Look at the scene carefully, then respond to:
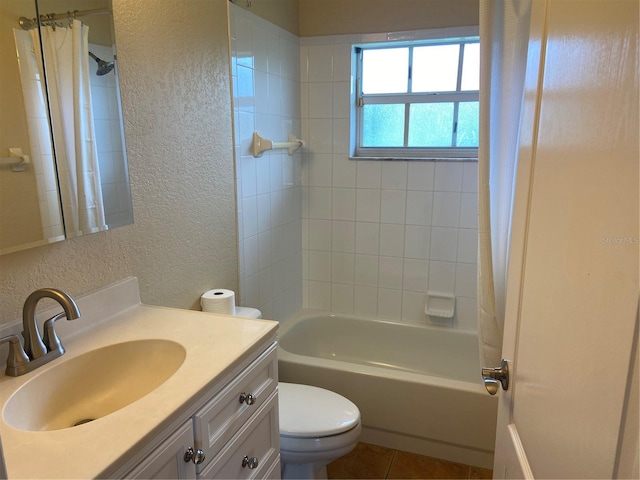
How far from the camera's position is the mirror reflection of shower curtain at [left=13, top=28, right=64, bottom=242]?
1073 millimetres

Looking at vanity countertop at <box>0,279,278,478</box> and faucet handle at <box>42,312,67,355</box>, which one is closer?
vanity countertop at <box>0,279,278,478</box>

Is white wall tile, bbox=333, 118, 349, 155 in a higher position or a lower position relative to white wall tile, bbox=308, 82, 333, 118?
lower

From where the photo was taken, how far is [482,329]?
1.52 meters

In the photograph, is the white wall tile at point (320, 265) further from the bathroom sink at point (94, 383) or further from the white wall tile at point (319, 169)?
the bathroom sink at point (94, 383)

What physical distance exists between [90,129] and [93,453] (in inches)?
34.4

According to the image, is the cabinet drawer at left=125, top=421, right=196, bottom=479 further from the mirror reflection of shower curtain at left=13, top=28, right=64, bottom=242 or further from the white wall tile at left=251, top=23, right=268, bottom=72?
the white wall tile at left=251, top=23, right=268, bottom=72

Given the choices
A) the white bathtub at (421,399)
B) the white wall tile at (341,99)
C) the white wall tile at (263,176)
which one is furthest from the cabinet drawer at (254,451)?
the white wall tile at (341,99)

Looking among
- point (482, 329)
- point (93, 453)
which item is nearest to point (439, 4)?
point (482, 329)

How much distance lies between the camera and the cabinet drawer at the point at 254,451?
1105 mm

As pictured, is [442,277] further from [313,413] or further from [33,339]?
[33,339]

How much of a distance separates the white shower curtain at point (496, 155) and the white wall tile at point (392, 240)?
3.78 ft

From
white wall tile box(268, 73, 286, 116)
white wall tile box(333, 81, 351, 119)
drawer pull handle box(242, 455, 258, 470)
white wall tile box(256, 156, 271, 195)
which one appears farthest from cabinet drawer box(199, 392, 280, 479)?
white wall tile box(333, 81, 351, 119)

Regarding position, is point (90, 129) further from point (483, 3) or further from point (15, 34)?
point (483, 3)

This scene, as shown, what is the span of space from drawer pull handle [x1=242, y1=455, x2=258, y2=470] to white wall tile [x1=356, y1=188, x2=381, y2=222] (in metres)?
1.69
